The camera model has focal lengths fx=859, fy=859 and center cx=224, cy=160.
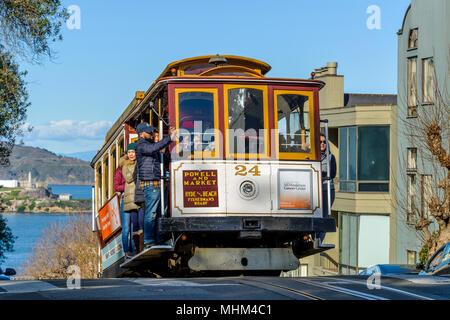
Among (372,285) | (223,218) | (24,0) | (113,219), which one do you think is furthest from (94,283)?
(24,0)

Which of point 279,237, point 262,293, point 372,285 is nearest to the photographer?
point 262,293

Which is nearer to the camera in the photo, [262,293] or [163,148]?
[262,293]

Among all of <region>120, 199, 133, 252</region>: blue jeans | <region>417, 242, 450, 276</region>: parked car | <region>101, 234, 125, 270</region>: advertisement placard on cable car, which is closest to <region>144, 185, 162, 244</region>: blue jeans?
<region>120, 199, 133, 252</region>: blue jeans

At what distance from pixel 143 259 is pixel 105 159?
5135mm

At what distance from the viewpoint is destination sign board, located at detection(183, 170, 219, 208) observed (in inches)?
522

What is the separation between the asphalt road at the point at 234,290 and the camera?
9.05 m

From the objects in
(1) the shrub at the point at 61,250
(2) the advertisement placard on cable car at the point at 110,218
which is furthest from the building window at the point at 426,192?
(1) the shrub at the point at 61,250

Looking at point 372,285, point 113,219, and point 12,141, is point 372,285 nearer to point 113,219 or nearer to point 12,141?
point 113,219

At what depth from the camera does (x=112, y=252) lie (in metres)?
16.3

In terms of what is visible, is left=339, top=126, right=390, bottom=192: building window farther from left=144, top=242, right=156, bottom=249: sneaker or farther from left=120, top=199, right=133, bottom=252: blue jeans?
left=144, top=242, right=156, bottom=249: sneaker

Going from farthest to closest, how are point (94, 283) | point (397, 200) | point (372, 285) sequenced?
point (397, 200) → point (94, 283) → point (372, 285)

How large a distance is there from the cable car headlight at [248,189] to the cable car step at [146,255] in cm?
140
